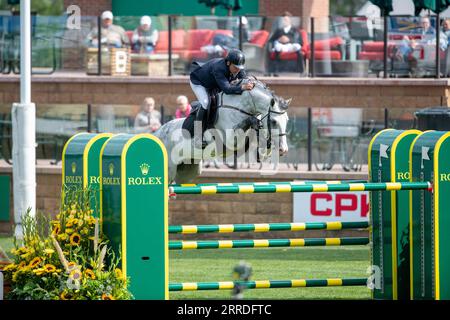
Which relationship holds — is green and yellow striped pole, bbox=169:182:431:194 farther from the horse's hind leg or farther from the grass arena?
the horse's hind leg

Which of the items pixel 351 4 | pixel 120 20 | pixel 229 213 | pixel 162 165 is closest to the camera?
pixel 162 165

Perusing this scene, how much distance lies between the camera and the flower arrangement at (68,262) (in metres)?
9.56

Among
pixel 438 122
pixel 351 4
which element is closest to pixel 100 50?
pixel 438 122

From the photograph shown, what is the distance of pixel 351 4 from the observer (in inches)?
2731

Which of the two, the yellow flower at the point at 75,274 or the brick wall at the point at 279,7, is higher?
the brick wall at the point at 279,7

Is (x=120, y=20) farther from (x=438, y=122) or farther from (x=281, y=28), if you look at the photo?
(x=438, y=122)

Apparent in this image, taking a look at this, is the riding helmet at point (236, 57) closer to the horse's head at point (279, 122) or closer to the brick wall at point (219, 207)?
the horse's head at point (279, 122)

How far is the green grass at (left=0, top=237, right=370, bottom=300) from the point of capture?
12711 millimetres

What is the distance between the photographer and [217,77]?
1603 cm

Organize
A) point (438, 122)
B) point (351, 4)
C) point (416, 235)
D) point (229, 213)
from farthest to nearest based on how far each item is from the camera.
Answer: point (351, 4), point (229, 213), point (438, 122), point (416, 235)

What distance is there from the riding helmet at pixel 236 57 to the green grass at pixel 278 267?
2.60 m

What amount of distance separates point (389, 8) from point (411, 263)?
465 inches
